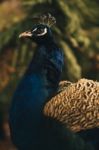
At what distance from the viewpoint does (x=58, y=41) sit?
7.53m

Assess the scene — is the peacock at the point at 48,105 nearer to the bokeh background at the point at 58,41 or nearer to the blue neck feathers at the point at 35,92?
the blue neck feathers at the point at 35,92

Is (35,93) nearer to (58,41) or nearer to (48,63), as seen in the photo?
(48,63)

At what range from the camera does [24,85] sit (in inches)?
180

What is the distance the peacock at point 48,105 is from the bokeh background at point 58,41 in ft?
9.01

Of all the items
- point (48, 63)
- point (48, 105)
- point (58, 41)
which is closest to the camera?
point (48, 105)

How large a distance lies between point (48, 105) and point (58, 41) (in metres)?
3.14

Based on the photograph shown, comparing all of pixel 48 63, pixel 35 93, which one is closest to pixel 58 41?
pixel 48 63

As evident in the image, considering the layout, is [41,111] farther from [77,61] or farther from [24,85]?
[77,61]

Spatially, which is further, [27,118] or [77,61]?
[77,61]

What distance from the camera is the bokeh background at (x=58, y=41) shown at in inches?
296

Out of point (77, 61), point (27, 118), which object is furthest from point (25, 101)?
point (77, 61)

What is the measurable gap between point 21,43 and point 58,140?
349 centimetres

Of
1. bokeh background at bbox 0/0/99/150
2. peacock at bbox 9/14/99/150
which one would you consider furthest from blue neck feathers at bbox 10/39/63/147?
bokeh background at bbox 0/0/99/150

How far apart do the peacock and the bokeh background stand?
9.01ft
